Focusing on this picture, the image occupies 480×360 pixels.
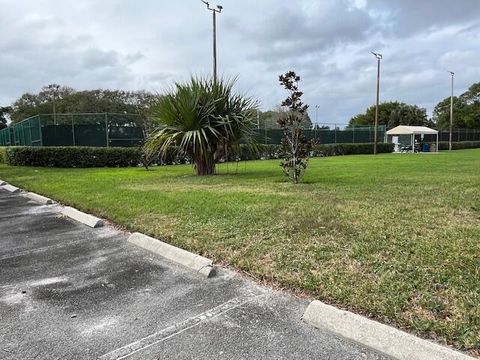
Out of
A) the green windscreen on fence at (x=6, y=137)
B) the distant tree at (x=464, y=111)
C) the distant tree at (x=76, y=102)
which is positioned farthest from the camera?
the distant tree at (x=464, y=111)

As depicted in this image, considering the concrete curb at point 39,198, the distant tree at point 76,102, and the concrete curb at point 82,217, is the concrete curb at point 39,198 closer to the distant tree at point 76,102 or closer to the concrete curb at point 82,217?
the concrete curb at point 82,217

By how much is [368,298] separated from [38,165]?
705 inches

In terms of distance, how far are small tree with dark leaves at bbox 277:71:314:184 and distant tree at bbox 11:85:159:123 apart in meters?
50.1

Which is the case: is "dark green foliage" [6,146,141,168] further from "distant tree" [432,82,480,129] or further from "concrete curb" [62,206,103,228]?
"distant tree" [432,82,480,129]

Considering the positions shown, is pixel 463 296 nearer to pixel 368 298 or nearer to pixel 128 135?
pixel 368 298

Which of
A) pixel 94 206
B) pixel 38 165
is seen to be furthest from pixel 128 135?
pixel 94 206

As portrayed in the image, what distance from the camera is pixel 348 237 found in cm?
465

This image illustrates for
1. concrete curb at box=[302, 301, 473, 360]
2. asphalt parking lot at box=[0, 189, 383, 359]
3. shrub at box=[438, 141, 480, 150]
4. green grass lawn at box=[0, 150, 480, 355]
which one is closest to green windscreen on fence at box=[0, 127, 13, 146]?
green grass lawn at box=[0, 150, 480, 355]

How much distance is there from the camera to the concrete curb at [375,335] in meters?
2.47

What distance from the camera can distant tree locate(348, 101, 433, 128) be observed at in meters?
73.3

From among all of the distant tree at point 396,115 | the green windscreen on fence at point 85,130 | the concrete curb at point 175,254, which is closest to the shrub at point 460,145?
the distant tree at point 396,115

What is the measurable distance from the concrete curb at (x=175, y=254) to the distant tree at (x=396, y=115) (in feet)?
231

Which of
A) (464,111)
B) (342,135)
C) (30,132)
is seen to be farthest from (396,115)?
(30,132)

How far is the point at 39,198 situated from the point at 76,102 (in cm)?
5770
